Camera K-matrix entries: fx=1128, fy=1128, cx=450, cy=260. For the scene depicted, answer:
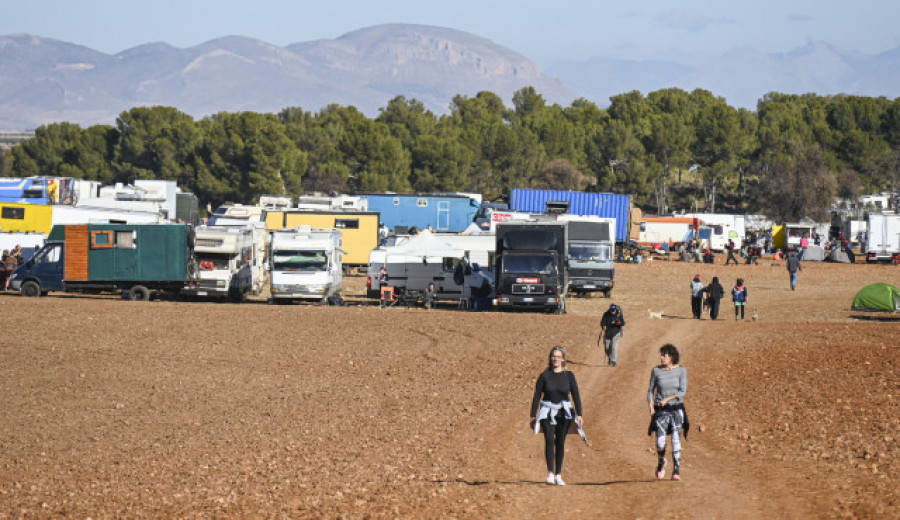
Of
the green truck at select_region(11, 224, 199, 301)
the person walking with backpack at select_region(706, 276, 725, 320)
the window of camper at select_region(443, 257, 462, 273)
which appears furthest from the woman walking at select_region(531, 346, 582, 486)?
the green truck at select_region(11, 224, 199, 301)

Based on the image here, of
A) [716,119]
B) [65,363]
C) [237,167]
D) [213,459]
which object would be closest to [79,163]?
[237,167]

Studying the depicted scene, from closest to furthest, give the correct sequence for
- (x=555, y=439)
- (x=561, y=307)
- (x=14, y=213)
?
(x=555, y=439)
(x=561, y=307)
(x=14, y=213)

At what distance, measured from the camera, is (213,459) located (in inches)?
606

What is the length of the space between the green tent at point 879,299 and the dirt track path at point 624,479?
73.1 ft

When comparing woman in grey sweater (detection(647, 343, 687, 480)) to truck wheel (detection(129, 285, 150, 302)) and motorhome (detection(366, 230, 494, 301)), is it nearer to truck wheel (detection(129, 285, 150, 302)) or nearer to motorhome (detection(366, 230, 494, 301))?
motorhome (detection(366, 230, 494, 301))

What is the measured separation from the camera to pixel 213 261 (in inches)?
1622

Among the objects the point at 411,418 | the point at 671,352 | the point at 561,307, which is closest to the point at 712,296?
the point at 561,307

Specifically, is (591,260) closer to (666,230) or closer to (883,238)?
(883,238)

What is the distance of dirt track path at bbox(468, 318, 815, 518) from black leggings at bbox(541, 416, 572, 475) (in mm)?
315

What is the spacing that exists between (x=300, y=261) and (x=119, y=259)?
639cm

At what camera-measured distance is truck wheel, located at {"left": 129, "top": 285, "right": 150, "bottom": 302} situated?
40531 mm

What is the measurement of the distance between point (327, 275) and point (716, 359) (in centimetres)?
1785

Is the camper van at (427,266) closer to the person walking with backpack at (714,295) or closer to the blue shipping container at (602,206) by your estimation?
the person walking with backpack at (714,295)

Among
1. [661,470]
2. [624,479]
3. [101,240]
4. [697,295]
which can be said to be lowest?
[624,479]
